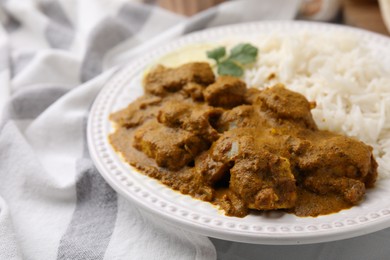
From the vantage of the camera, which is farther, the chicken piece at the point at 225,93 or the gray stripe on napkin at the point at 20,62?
the gray stripe on napkin at the point at 20,62

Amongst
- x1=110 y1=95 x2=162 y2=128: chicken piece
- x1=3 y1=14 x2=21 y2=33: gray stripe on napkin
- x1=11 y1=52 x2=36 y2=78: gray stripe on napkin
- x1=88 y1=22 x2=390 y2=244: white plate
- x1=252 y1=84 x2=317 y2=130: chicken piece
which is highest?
x1=252 y1=84 x2=317 y2=130: chicken piece

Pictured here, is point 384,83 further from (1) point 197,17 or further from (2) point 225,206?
(1) point 197,17

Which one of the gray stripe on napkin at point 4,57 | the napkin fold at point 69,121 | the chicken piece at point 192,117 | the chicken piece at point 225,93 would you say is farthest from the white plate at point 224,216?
the gray stripe on napkin at point 4,57

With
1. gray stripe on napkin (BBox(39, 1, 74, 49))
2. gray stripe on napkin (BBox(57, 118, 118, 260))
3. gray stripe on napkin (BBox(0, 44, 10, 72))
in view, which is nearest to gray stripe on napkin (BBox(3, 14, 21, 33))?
gray stripe on napkin (BBox(39, 1, 74, 49))

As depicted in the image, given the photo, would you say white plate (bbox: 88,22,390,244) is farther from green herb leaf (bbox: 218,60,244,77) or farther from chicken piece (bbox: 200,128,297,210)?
green herb leaf (bbox: 218,60,244,77)

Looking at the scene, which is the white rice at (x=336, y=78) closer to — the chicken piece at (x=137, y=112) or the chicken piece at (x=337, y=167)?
the chicken piece at (x=337, y=167)

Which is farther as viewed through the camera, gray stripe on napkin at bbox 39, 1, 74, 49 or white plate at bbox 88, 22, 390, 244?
gray stripe on napkin at bbox 39, 1, 74, 49
